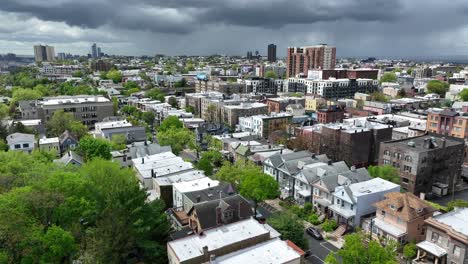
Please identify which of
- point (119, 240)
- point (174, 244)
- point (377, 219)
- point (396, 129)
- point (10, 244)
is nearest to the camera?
point (10, 244)

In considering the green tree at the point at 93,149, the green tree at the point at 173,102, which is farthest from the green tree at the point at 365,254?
the green tree at the point at 173,102

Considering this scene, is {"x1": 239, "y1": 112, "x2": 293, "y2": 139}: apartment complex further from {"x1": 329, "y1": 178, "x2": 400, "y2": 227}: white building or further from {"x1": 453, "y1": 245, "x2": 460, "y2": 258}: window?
{"x1": 453, "y1": 245, "x2": 460, "y2": 258}: window

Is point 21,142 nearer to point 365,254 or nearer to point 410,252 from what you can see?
point 365,254

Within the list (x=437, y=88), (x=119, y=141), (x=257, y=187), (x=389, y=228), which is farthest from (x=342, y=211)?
(x=437, y=88)

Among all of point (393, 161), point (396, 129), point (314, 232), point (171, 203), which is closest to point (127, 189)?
point (171, 203)

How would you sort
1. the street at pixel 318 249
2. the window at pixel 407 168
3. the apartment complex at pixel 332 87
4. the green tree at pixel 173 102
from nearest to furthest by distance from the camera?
the street at pixel 318 249, the window at pixel 407 168, the green tree at pixel 173 102, the apartment complex at pixel 332 87

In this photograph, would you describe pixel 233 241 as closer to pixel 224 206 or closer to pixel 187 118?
pixel 224 206

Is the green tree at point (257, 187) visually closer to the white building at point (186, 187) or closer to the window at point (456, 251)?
the white building at point (186, 187)
